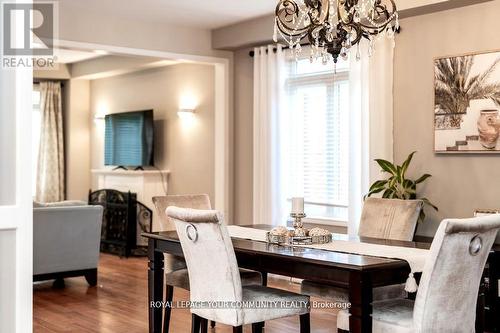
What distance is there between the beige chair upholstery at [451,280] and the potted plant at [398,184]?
2307 mm

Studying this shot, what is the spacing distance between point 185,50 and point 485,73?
3311 millimetres

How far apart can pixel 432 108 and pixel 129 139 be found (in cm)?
483

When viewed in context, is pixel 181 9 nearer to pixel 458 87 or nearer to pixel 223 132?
pixel 223 132

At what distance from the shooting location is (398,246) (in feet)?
12.0

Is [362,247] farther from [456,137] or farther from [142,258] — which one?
[142,258]

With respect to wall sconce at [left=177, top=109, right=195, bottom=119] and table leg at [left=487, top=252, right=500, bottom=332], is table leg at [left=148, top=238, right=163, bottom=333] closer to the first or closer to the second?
table leg at [left=487, top=252, right=500, bottom=332]

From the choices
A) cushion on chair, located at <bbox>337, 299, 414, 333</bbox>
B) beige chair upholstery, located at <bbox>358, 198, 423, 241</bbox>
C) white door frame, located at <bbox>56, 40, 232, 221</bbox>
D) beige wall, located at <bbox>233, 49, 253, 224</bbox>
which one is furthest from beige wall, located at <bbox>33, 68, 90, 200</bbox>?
cushion on chair, located at <bbox>337, 299, 414, 333</bbox>

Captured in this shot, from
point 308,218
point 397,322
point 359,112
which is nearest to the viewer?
point 397,322

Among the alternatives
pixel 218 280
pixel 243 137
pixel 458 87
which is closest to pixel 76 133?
pixel 243 137

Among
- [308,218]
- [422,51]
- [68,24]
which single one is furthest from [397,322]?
[68,24]

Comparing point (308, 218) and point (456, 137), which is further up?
point (456, 137)

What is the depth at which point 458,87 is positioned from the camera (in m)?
5.16

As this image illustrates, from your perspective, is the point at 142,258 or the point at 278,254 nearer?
the point at 278,254

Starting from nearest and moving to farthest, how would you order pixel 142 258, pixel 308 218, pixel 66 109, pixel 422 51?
pixel 422 51
pixel 308 218
pixel 142 258
pixel 66 109
